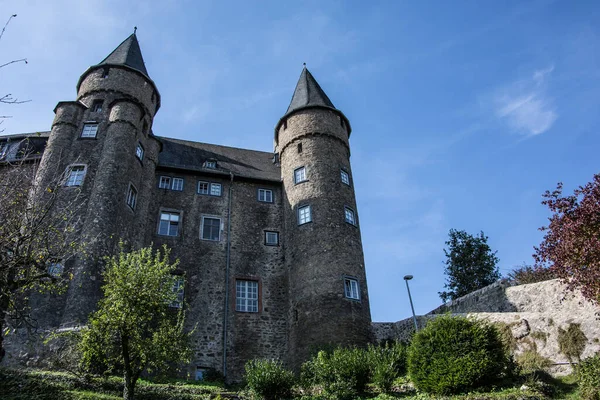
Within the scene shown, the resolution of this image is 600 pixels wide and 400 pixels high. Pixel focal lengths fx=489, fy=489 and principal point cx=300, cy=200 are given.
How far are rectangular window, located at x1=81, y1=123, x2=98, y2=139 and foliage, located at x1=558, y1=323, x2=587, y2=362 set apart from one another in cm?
2118

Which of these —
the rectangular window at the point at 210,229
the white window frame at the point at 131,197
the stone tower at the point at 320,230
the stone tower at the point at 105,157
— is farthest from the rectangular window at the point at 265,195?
the white window frame at the point at 131,197

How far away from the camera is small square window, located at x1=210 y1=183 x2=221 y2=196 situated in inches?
1036

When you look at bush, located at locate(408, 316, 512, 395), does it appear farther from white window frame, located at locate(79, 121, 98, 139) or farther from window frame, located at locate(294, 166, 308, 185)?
white window frame, located at locate(79, 121, 98, 139)

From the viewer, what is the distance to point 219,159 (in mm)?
28859

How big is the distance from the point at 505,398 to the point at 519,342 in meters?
4.43

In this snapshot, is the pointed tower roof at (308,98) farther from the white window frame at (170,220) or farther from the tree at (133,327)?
the tree at (133,327)

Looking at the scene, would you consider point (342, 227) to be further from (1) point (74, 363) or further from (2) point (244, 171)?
(1) point (74, 363)

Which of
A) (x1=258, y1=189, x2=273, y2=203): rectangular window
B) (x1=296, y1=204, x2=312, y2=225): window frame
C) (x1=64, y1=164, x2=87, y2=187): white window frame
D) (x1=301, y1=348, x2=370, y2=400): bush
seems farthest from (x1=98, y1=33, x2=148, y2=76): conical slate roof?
(x1=301, y1=348, x2=370, y2=400): bush

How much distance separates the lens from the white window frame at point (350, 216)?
24.4m

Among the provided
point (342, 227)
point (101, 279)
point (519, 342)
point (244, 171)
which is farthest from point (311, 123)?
point (519, 342)

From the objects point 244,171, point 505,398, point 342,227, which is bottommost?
point 505,398

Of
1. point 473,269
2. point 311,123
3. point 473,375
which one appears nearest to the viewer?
point 473,375

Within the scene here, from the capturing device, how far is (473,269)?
35594 millimetres

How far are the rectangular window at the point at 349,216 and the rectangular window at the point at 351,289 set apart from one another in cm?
326
